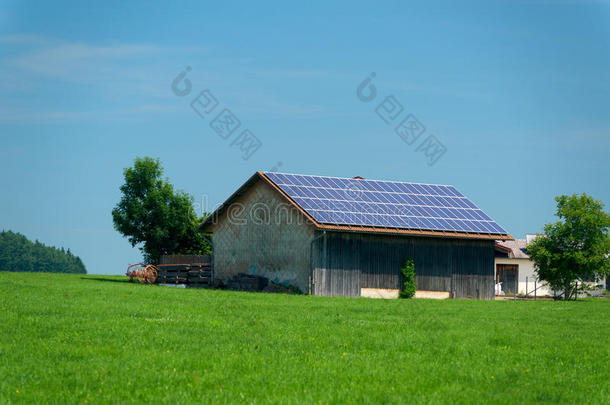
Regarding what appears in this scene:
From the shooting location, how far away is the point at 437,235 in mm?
39844

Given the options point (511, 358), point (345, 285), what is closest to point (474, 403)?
point (511, 358)

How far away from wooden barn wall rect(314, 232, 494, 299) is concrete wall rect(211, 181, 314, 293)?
120cm

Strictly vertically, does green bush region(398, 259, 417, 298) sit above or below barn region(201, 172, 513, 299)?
below

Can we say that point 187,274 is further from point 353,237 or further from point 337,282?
point 353,237

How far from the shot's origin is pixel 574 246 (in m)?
48.9

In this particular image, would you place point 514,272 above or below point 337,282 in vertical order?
above

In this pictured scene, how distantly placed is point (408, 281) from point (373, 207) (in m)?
4.52

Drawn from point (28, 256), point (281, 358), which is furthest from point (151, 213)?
point (28, 256)

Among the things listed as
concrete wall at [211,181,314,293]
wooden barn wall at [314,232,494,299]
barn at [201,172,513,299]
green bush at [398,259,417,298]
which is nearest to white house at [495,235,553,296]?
barn at [201,172,513,299]

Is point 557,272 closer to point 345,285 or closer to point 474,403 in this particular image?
point 345,285

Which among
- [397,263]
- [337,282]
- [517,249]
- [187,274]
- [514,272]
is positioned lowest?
[337,282]

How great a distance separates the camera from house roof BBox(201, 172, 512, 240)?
1501 inches

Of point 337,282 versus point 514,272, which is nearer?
point 337,282

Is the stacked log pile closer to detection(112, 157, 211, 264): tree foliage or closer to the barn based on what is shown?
the barn
